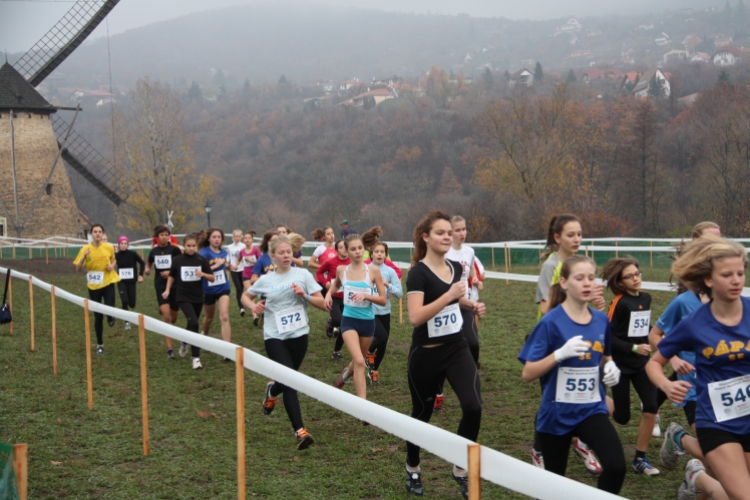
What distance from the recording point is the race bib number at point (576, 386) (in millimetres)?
4430

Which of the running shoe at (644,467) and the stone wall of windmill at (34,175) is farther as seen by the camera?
the stone wall of windmill at (34,175)

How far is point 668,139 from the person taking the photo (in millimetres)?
62656

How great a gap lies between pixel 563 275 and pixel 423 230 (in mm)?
1418

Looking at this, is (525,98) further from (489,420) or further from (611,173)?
(489,420)

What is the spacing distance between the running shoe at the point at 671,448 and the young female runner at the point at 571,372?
3.93 ft

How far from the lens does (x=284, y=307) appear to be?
24.5 feet

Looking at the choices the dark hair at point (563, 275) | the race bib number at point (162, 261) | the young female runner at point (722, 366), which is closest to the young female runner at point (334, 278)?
the race bib number at point (162, 261)

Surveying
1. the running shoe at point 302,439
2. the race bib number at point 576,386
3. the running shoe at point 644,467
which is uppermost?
the race bib number at point 576,386

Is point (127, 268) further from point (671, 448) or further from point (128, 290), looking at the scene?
point (671, 448)

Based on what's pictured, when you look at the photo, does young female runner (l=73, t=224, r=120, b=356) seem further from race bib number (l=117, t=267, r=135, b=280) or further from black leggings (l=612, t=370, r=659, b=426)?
black leggings (l=612, t=370, r=659, b=426)

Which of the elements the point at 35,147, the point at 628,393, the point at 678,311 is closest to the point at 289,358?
the point at 628,393

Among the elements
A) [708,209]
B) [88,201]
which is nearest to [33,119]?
[708,209]

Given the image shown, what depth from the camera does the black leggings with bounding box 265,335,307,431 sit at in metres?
7.01

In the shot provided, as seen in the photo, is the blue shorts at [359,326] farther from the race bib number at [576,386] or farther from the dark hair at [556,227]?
the race bib number at [576,386]
